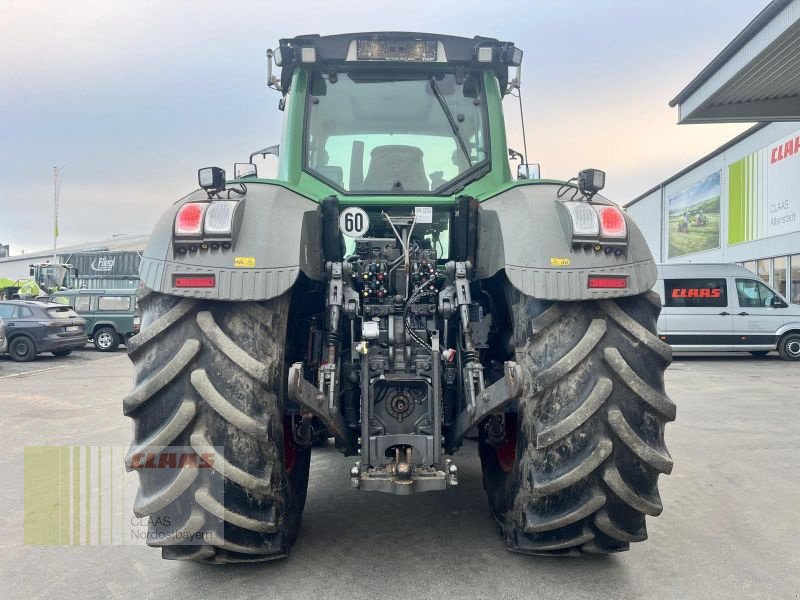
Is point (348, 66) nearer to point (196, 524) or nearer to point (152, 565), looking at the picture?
point (196, 524)

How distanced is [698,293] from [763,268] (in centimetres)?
829

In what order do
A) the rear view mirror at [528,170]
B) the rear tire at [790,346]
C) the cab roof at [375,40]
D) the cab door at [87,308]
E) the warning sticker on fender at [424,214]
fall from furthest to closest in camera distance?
1. the cab door at [87,308]
2. the rear tire at [790,346]
3. the rear view mirror at [528,170]
4. the cab roof at [375,40]
5. the warning sticker on fender at [424,214]

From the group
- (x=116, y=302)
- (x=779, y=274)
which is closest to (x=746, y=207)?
(x=779, y=274)

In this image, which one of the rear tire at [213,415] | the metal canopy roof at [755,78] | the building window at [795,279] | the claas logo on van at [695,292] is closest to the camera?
the rear tire at [213,415]

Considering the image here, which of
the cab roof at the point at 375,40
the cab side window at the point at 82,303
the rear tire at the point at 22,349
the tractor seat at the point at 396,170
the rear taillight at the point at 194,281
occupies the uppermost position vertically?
the cab roof at the point at 375,40

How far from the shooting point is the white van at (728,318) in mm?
14117

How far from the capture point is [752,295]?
46.5ft

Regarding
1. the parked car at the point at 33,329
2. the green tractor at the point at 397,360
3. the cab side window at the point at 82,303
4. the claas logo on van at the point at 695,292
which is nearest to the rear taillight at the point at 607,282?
the green tractor at the point at 397,360

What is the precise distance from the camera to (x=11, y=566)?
321 centimetres

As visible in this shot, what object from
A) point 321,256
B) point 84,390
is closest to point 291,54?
point 321,256

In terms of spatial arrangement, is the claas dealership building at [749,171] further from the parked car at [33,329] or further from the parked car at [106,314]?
the parked car at [33,329]

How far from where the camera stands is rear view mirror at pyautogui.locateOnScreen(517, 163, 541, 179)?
4.22 m

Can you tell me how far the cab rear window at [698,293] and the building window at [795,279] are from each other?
5.27m

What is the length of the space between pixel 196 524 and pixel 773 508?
3.77m
